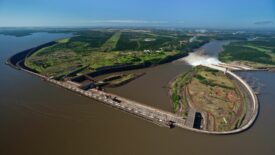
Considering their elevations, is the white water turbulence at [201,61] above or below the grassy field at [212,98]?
above

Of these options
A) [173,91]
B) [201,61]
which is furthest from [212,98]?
Answer: [201,61]

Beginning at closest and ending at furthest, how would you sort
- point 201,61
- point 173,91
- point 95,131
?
point 95,131 → point 173,91 → point 201,61

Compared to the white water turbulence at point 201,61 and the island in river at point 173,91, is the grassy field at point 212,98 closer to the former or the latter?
the island in river at point 173,91

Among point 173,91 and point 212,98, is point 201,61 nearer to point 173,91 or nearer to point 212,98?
point 173,91

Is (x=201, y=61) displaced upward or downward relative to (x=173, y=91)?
upward

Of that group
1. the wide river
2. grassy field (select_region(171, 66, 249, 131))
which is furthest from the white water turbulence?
the wide river

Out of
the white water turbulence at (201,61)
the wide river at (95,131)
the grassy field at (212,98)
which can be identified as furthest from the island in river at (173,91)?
the white water turbulence at (201,61)

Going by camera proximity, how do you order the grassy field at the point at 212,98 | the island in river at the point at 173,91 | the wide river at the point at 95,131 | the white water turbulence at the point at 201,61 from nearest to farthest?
the wide river at the point at 95,131 → the island in river at the point at 173,91 → the grassy field at the point at 212,98 → the white water turbulence at the point at 201,61
